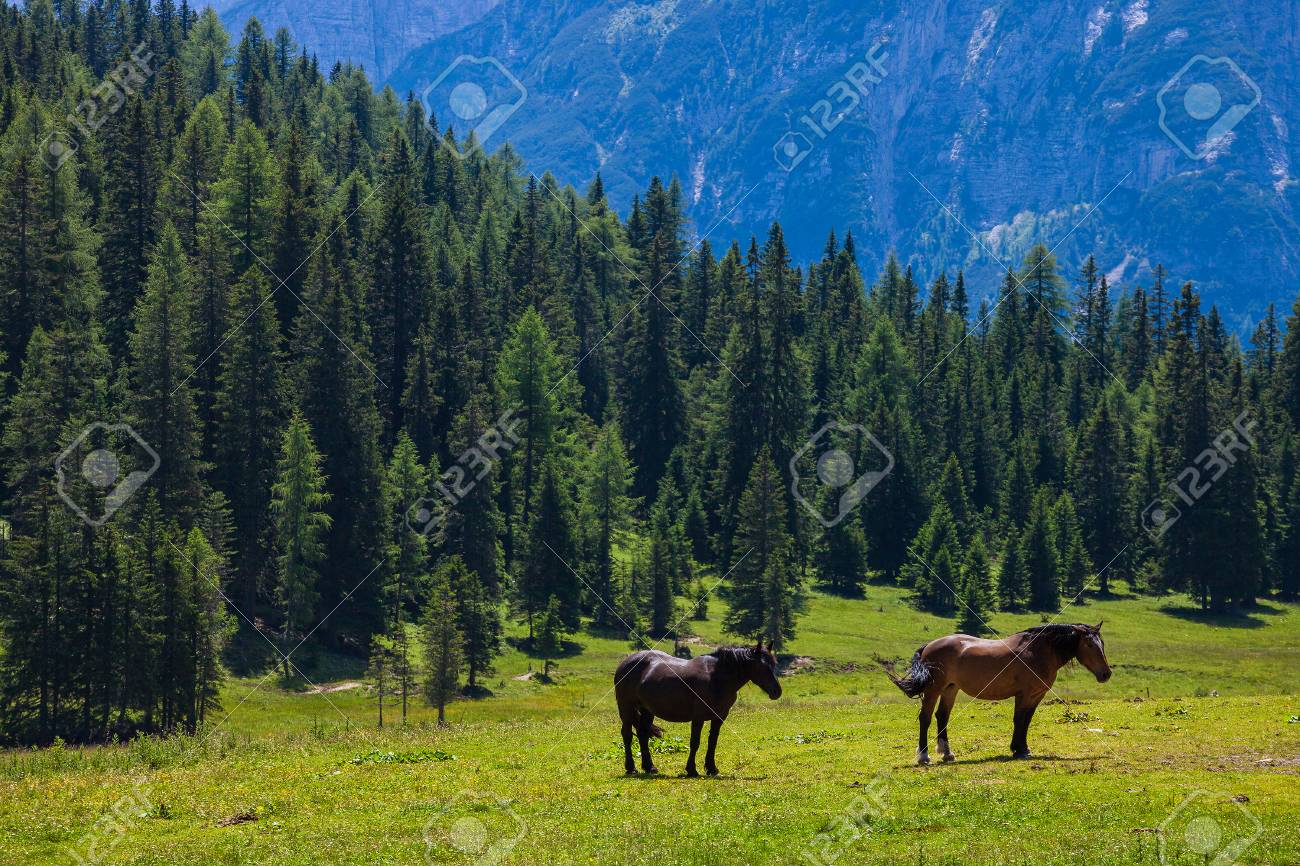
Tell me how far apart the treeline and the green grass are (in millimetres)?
31233

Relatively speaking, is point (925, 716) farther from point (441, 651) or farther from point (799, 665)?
point (799, 665)

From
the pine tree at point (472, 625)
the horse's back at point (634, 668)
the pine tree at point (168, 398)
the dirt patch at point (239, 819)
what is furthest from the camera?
the pine tree at point (168, 398)

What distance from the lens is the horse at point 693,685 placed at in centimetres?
2317

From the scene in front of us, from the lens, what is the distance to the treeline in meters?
67.8

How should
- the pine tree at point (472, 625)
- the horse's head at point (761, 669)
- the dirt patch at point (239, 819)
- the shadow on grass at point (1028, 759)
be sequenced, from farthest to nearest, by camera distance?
the pine tree at point (472, 625) < the shadow on grass at point (1028, 759) < the horse's head at point (761, 669) < the dirt patch at point (239, 819)

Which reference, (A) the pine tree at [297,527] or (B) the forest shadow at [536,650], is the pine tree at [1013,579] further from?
(A) the pine tree at [297,527]

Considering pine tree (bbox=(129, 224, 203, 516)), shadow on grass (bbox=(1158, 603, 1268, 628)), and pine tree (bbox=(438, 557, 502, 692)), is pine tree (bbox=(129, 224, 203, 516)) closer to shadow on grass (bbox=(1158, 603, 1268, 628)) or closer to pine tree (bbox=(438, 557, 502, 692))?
pine tree (bbox=(438, 557, 502, 692))

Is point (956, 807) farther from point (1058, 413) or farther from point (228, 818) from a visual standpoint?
point (1058, 413)

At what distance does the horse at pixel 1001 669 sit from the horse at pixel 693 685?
2.88 m

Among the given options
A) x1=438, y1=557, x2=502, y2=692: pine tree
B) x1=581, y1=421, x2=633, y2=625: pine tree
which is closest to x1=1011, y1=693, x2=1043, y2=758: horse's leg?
x1=438, y1=557, x2=502, y2=692: pine tree

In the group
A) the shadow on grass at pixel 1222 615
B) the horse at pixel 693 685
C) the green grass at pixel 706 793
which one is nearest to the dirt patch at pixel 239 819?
the green grass at pixel 706 793

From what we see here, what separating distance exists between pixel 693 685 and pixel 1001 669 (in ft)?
19.7

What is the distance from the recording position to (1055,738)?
27.0 m

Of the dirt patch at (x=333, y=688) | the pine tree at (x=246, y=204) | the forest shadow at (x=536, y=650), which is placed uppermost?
the pine tree at (x=246, y=204)
